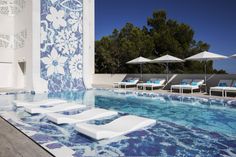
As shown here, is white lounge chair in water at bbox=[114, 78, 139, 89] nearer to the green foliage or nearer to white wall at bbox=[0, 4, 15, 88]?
the green foliage

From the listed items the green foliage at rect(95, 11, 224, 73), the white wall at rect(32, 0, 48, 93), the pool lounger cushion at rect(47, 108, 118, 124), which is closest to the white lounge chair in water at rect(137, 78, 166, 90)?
the white wall at rect(32, 0, 48, 93)

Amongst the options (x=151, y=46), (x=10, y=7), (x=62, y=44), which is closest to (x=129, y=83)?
(x=62, y=44)

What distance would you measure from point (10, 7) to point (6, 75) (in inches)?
181

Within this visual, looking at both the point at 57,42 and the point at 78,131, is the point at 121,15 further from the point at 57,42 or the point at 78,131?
the point at 78,131

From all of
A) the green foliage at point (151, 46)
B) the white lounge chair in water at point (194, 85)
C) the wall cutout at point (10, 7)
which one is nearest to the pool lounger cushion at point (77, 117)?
the white lounge chair in water at point (194, 85)

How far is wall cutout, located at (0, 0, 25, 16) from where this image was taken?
51.6 feet

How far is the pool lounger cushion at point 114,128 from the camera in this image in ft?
14.9

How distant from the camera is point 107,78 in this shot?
61.5 ft

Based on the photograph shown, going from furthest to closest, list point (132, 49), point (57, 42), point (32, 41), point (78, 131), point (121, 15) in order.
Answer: point (121, 15)
point (132, 49)
point (57, 42)
point (32, 41)
point (78, 131)

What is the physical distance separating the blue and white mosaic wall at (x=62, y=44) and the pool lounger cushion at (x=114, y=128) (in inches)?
378

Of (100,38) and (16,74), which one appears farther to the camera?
(100,38)

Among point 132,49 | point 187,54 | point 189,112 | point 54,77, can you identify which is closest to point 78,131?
point 189,112

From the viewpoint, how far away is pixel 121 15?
27.5m

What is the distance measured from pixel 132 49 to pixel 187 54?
553cm
